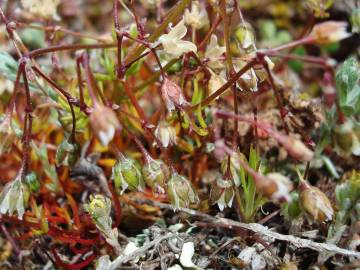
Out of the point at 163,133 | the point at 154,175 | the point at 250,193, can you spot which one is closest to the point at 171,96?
the point at 163,133

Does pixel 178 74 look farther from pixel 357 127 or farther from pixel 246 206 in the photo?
pixel 357 127

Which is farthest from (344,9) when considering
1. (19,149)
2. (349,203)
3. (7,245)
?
(7,245)

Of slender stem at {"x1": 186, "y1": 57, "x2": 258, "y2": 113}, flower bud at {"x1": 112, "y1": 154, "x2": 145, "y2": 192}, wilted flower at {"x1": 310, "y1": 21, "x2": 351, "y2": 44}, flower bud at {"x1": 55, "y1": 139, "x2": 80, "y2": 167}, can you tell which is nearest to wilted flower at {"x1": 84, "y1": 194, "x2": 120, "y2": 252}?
flower bud at {"x1": 112, "y1": 154, "x2": 145, "y2": 192}

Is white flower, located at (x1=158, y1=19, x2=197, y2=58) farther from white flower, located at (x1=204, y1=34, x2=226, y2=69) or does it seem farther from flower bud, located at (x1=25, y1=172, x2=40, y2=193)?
flower bud, located at (x1=25, y1=172, x2=40, y2=193)

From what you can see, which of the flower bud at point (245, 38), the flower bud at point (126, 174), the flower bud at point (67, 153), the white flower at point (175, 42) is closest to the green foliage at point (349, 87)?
the flower bud at point (245, 38)

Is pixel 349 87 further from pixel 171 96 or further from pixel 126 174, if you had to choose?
pixel 126 174

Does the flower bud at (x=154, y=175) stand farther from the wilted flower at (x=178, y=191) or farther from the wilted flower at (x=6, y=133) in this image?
the wilted flower at (x=6, y=133)
